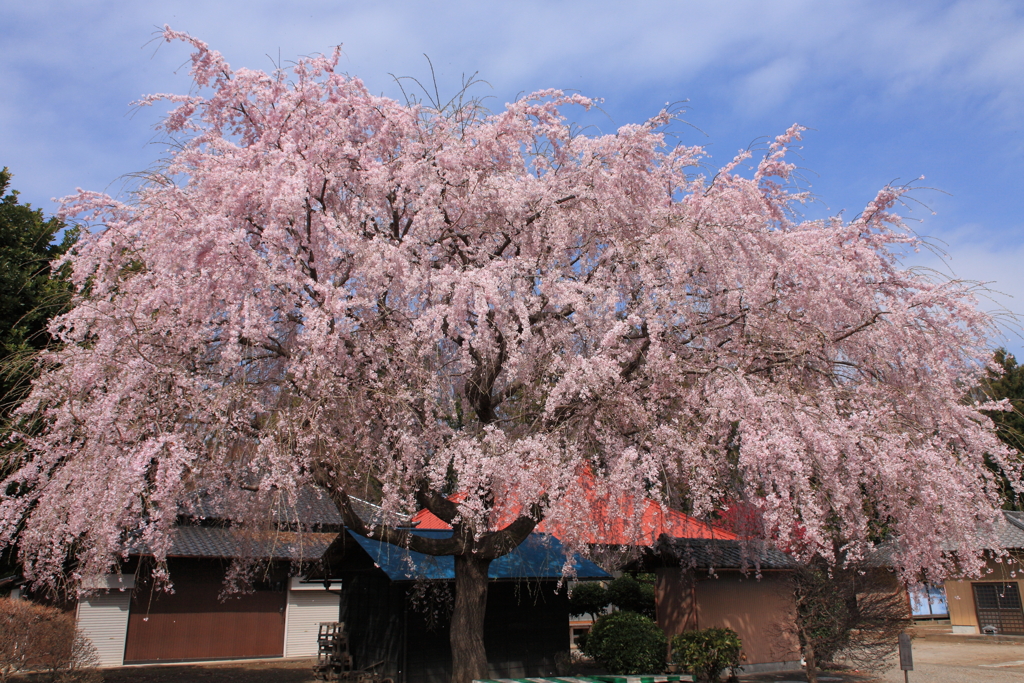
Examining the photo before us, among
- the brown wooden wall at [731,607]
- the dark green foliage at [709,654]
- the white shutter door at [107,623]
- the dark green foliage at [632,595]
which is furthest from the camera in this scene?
the dark green foliage at [632,595]

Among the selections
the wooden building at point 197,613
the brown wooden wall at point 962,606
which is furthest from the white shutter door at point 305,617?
the brown wooden wall at point 962,606

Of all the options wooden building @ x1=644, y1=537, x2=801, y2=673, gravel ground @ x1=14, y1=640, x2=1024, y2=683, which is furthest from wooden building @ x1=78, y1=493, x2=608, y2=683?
wooden building @ x1=644, y1=537, x2=801, y2=673

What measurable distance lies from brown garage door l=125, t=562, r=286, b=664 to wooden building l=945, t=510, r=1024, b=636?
23638 millimetres

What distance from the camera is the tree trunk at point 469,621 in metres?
9.53

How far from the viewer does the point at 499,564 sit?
13.6 metres

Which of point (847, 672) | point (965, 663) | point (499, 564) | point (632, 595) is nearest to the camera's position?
point (499, 564)

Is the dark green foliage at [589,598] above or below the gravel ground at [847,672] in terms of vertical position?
above

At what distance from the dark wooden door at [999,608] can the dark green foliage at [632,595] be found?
1267 cm

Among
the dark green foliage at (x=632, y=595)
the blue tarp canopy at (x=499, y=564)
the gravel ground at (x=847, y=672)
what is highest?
the blue tarp canopy at (x=499, y=564)

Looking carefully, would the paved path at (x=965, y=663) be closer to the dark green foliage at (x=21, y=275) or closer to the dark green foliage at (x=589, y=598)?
the dark green foliage at (x=589, y=598)

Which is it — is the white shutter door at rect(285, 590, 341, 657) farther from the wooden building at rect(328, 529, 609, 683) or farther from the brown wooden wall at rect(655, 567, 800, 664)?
the brown wooden wall at rect(655, 567, 800, 664)

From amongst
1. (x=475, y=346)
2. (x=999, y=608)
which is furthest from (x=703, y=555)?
(x=999, y=608)

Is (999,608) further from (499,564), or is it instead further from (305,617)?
(305,617)

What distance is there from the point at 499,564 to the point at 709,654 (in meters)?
4.69
